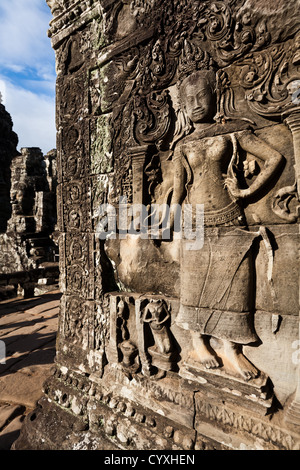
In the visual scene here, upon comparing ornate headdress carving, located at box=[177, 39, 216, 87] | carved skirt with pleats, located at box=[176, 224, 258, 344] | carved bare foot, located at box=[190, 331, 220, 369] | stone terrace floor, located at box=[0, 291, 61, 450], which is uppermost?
ornate headdress carving, located at box=[177, 39, 216, 87]

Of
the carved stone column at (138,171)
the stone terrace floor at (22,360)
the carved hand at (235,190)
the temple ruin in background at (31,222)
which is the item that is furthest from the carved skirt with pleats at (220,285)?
the temple ruin in background at (31,222)

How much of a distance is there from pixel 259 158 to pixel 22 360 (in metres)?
3.83

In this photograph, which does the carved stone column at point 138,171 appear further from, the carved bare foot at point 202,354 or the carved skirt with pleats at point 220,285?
the carved bare foot at point 202,354

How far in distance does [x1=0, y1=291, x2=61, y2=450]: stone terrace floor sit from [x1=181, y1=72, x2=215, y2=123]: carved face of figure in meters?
3.08

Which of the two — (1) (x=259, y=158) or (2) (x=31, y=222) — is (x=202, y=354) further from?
(2) (x=31, y=222)

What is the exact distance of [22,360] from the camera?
3.40 m

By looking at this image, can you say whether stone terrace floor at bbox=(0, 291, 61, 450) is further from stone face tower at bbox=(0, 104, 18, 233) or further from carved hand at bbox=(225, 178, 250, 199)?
stone face tower at bbox=(0, 104, 18, 233)

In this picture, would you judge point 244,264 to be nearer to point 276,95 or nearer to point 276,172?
point 276,172

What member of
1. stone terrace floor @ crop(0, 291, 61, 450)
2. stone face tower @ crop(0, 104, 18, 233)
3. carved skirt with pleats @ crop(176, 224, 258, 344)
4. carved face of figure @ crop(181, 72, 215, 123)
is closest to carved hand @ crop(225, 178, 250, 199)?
carved skirt with pleats @ crop(176, 224, 258, 344)

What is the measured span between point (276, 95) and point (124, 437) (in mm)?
2583

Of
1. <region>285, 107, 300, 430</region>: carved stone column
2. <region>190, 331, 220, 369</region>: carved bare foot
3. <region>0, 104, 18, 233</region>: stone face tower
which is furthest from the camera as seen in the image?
<region>0, 104, 18, 233</region>: stone face tower

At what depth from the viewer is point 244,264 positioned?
1.56 meters

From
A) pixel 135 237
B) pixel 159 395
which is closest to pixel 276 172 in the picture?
pixel 135 237

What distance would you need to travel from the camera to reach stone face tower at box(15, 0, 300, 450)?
57.8 inches
